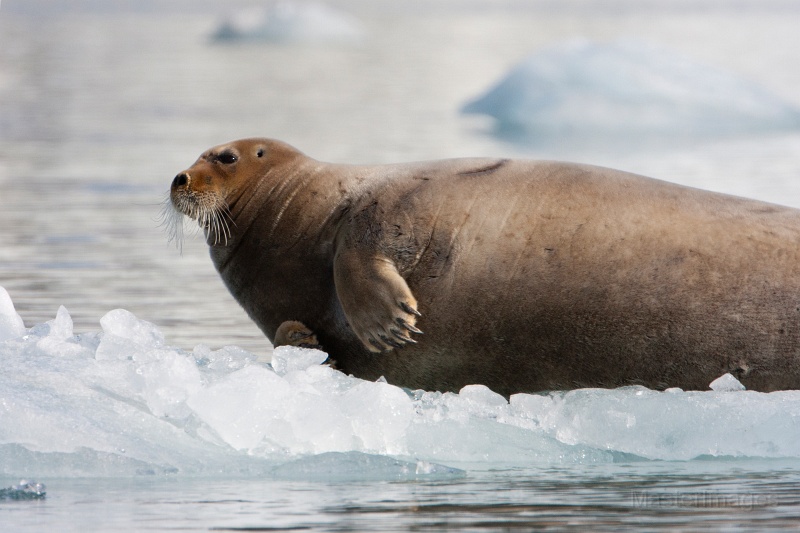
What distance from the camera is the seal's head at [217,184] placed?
21.4ft

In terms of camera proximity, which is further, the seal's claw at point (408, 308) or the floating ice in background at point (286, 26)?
the floating ice in background at point (286, 26)

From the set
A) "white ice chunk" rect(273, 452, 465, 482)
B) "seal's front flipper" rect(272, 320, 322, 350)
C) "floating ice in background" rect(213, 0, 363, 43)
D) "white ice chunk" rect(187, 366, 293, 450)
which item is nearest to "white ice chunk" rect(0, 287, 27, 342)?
"seal's front flipper" rect(272, 320, 322, 350)

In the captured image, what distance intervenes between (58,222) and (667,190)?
6.82 metres

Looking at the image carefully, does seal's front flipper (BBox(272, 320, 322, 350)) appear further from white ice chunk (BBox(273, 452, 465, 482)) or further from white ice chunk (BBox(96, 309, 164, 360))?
white ice chunk (BBox(273, 452, 465, 482))

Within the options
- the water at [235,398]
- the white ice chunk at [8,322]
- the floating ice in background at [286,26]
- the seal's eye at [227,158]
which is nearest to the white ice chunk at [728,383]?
the water at [235,398]

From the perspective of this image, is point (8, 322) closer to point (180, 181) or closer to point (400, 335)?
point (180, 181)

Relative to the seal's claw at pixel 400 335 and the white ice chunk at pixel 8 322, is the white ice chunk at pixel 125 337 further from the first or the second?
the seal's claw at pixel 400 335

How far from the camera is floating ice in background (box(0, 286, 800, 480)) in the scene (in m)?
5.01

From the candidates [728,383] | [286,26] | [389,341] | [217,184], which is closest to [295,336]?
[389,341]

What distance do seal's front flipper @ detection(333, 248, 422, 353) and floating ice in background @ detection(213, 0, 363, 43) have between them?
1662 inches

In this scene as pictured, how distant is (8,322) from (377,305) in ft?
5.32

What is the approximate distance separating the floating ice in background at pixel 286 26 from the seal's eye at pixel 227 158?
4121cm

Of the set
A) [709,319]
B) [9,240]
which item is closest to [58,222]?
[9,240]

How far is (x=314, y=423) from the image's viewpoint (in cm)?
510
